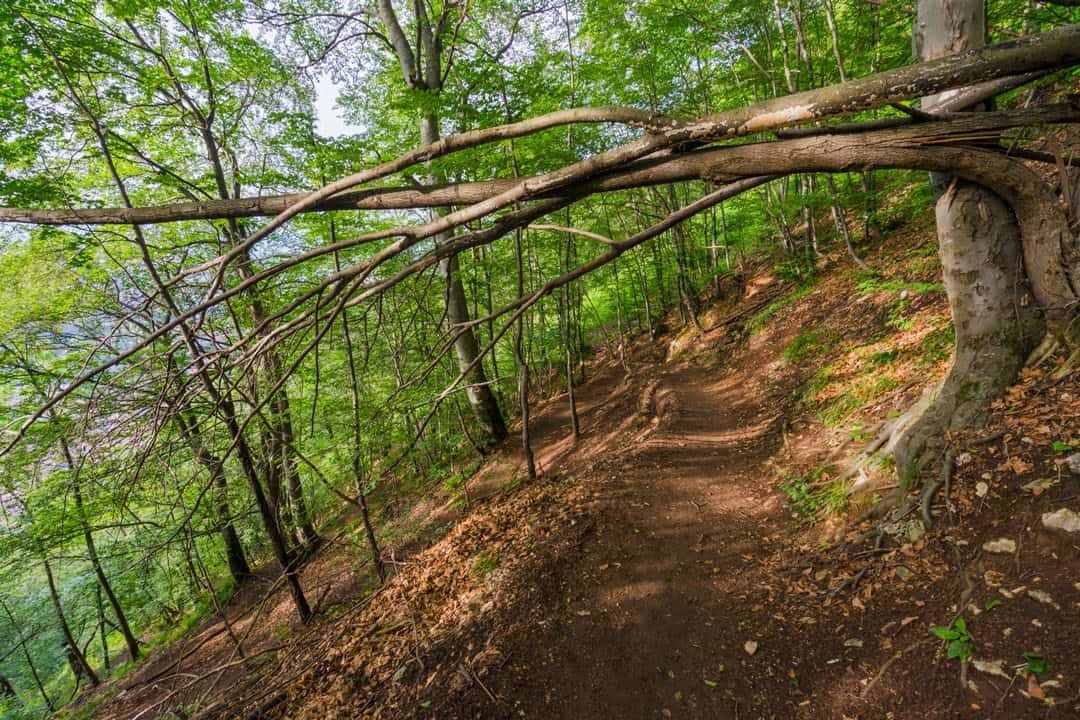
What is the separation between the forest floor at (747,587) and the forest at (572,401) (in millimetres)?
29

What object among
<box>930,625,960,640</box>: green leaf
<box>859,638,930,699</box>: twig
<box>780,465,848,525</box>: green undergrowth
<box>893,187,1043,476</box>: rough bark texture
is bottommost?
<box>780,465,848,525</box>: green undergrowth

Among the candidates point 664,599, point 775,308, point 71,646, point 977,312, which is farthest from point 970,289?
point 71,646

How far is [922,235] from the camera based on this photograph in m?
8.50

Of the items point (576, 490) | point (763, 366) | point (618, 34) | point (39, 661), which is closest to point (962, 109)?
point (576, 490)

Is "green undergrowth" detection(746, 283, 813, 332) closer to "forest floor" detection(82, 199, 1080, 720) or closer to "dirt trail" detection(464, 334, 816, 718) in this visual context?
"forest floor" detection(82, 199, 1080, 720)

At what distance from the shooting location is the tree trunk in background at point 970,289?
2822mm

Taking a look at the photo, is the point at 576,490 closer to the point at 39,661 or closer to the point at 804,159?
the point at 804,159

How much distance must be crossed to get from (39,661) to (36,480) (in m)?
27.5

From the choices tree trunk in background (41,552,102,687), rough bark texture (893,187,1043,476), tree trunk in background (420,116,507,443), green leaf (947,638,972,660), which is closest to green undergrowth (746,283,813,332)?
tree trunk in background (420,116,507,443)

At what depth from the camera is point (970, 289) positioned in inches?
127

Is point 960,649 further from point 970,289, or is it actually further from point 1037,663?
point 970,289

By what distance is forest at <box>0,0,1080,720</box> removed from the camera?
7.69ft

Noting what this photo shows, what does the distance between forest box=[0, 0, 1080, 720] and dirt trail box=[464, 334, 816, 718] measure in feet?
0.11

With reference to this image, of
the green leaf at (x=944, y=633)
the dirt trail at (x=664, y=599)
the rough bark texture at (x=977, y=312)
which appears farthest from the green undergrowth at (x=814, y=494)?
the green leaf at (x=944, y=633)
